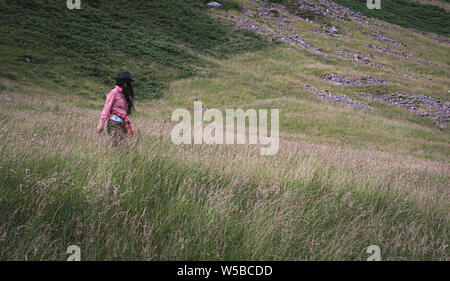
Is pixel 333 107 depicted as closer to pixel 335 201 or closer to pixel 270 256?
pixel 335 201

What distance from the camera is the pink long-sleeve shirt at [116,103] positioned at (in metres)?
5.89

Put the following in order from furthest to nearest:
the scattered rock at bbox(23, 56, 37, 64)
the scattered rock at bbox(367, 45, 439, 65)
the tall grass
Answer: the scattered rock at bbox(367, 45, 439, 65)
the scattered rock at bbox(23, 56, 37, 64)
the tall grass

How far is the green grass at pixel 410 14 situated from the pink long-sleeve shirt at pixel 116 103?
78535 millimetres

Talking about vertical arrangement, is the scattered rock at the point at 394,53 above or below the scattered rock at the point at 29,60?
above

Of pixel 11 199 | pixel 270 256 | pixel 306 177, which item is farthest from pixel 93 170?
pixel 306 177

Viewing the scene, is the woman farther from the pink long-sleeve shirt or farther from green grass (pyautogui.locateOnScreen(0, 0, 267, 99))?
green grass (pyautogui.locateOnScreen(0, 0, 267, 99))

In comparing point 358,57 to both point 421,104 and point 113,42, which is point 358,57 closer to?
point 421,104

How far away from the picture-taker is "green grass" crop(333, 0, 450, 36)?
217 feet

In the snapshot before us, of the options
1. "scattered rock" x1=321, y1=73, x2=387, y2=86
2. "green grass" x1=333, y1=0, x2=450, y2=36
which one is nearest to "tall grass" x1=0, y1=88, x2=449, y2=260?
"scattered rock" x1=321, y1=73, x2=387, y2=86

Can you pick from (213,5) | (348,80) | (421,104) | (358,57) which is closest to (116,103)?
(421,104)

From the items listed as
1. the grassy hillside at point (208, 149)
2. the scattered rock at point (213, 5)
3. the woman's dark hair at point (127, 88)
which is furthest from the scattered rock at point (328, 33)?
the woman's dark hair at point (127, 88)

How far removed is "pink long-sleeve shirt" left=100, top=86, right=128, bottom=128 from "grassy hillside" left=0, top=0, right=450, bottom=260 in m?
0.76

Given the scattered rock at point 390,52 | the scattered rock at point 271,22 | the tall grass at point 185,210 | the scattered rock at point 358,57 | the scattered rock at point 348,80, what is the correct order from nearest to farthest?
the tall grass at point 185,210
the scattered rock at point 348,80
the scattered rock at point 358,57
the scattered rock at point 271,22
the scattered rock at point 390,52

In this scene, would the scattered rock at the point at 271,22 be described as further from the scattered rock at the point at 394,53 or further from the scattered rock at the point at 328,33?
the scattered rock at the point at 394,53
